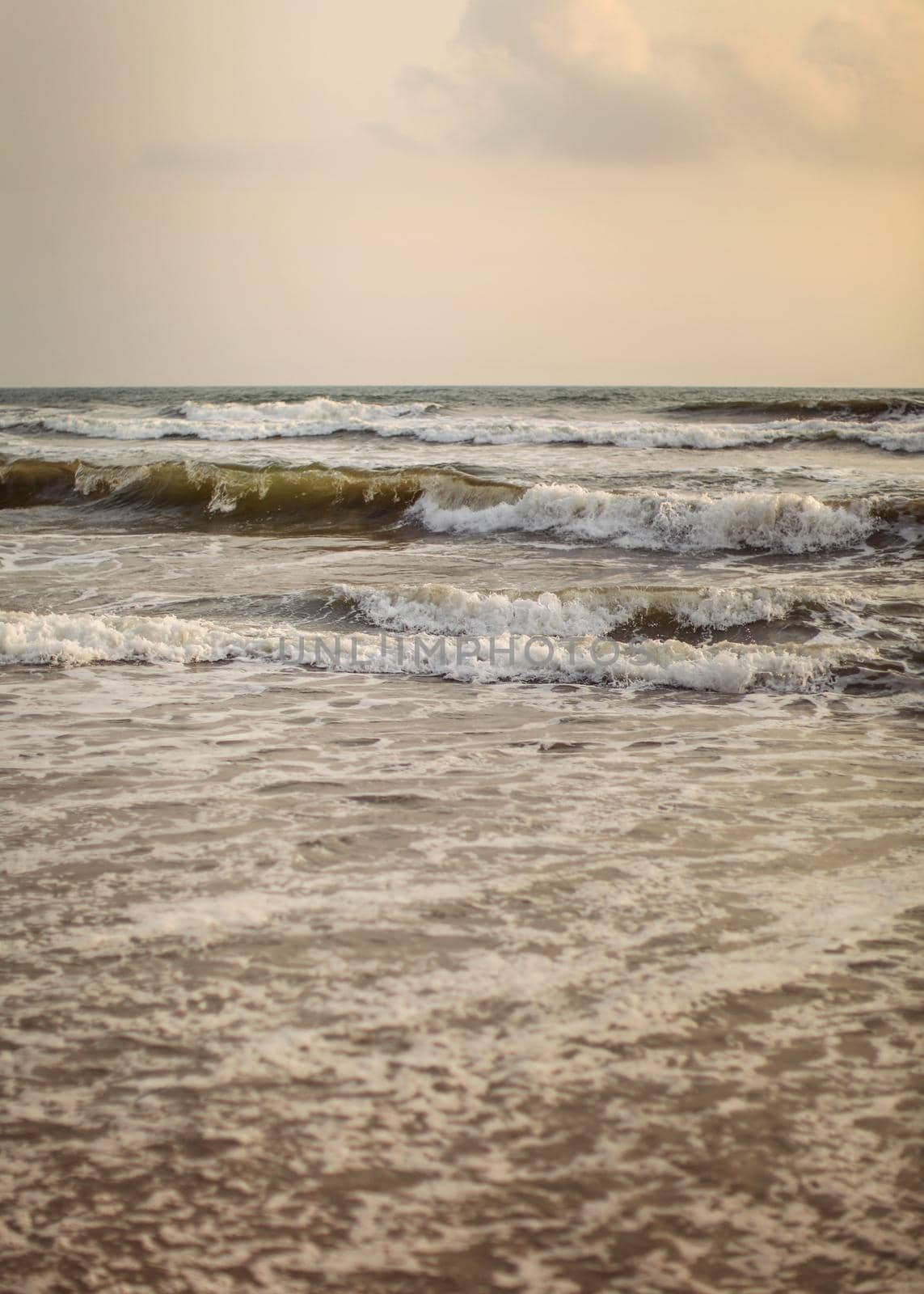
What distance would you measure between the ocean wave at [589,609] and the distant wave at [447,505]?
358 centimetres

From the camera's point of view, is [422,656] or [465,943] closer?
[465,943]

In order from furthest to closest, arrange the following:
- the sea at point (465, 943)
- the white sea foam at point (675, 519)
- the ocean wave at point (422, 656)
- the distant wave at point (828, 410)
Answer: the distant wave at point (828, 410) → the white sea foam at point (675, 519) → the ocean wave at point (422, 656) → the sea at point (465, 943)

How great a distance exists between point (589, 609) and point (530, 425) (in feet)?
54.7

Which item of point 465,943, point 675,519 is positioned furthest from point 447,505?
point 465,943

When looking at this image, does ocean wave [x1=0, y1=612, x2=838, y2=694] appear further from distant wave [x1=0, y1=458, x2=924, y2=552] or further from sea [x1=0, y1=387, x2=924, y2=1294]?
distant wave [x1=0, y1=458, x2=924, y2=552]

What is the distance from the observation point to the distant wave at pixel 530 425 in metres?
21.5

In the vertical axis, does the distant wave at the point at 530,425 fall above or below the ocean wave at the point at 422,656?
above

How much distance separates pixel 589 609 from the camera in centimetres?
830

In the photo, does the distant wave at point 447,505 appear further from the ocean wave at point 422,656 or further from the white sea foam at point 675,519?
the ocean wave at point 422,656

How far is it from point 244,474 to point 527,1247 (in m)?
15.7

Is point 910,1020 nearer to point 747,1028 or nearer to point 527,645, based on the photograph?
point 747,1028

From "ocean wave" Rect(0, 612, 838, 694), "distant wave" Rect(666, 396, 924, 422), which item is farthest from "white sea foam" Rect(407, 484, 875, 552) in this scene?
"distant wave" Rect(666, 396, 924, 422)

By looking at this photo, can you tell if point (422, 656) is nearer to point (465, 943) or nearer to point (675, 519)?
point (465, 943)

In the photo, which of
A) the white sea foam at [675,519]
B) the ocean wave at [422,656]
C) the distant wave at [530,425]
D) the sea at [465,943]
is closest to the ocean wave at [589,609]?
the sea at [465,943]
